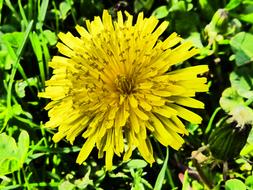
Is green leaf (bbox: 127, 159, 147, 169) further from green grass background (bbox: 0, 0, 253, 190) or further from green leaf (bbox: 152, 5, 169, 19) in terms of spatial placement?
green leaf (bbox: 152, 5, 169, 19)

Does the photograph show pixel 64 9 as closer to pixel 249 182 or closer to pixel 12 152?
pixel 12 152

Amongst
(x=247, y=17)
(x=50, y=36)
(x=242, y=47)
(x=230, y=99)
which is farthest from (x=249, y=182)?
(x=50, y=36)

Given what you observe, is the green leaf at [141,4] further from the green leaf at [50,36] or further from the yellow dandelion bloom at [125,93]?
the yellow dandelion bloom at [125,93]

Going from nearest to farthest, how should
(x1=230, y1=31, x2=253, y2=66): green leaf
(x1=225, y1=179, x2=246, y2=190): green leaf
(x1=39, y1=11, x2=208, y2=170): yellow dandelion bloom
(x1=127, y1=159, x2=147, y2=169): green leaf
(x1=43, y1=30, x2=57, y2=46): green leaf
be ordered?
(x1=39, y1=11, x2=208, y2=170): yellow dandelion bloom → (x1=225, y1=179, x2=246, y2=190): green leaf → (x1=127, y1=159, x2=147, y2=169): green leaf → (x1=230, y1=31, x2=253, y2=66): green leaf → (x1=43, y1=30, x2=57, y2=46): green leaf

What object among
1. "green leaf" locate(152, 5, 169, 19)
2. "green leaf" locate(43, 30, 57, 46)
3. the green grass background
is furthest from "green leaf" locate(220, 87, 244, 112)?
"green leaf" locate(43, 30, 57, 46)

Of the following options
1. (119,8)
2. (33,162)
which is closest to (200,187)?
(33,162)

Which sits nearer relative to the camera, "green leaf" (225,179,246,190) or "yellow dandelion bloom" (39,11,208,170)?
"yellow dandelion bloom" (39,11,208,170)
